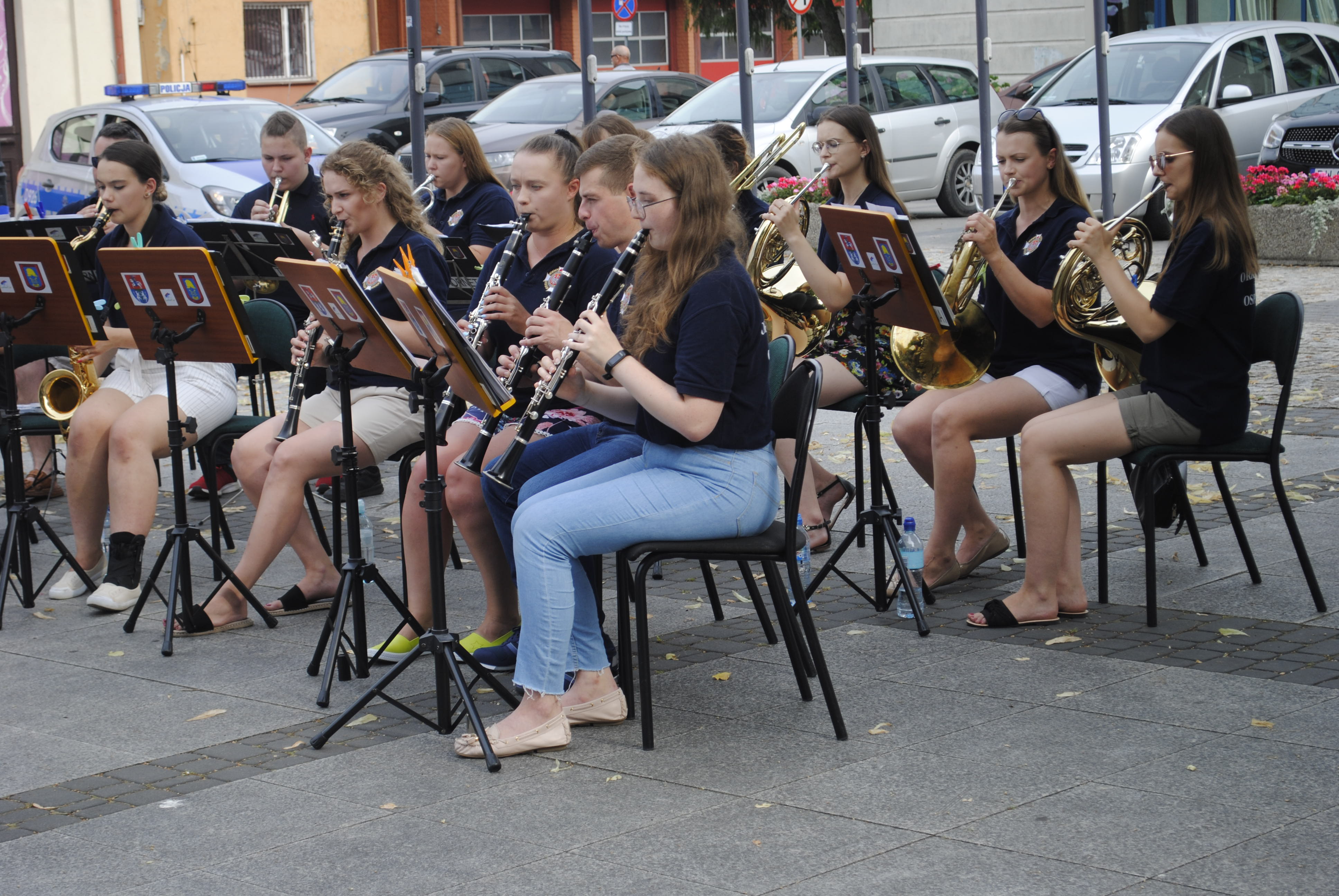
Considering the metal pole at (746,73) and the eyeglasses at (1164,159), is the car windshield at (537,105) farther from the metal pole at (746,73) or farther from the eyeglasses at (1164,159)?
the eyeglasses at (1164,159)

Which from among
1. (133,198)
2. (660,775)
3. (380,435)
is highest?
(133,198)

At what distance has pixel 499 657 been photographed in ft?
16.3

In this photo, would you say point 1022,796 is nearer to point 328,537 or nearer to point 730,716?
point 730,716

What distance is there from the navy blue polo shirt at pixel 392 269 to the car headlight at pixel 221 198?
7409 millimetres

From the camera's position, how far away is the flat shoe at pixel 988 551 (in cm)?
582

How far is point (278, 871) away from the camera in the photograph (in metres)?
3.47

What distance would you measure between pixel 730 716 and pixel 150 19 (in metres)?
24.0

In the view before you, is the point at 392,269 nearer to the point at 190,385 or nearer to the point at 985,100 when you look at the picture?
the point at 190,385

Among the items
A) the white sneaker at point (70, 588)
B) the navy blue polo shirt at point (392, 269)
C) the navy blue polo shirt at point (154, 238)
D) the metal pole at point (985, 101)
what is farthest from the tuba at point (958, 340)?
the metal pole at point (985, 101)

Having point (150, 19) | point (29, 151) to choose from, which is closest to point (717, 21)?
point (150, 19)

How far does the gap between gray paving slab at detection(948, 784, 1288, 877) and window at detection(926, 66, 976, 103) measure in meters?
14.8

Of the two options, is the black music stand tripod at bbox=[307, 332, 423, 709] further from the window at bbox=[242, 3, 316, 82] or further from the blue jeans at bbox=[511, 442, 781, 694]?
the window at bbox=[242, 3, 316, 82]

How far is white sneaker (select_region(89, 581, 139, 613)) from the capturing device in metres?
5.75

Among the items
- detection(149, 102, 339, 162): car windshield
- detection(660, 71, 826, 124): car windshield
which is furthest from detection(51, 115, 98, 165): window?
detection(660, 71, 826, 124): car windshield
